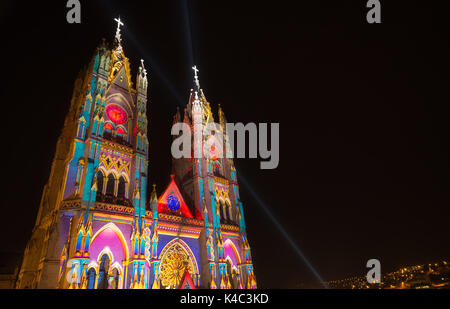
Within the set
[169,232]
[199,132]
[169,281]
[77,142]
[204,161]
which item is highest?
[199,132]

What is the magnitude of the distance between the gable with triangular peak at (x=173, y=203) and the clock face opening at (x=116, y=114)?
888 centimetres

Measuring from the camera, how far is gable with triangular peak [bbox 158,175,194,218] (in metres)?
29.6

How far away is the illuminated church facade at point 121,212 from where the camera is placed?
818 inches

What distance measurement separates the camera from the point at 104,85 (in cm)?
2836

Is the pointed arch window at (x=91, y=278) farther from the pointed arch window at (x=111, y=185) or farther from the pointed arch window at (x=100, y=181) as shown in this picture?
the pointed arch window at (x=111, y=185)

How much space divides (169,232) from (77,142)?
11.8 m

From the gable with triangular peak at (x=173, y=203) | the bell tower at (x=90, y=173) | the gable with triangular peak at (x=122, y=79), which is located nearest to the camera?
the bell tower at (x=90, y=173)

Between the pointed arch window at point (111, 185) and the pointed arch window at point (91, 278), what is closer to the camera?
the pointed arch window at point (91, 278)

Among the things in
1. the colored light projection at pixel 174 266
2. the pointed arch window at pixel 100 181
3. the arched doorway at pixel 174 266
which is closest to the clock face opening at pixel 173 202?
the arched doorway at pixel 174 266
